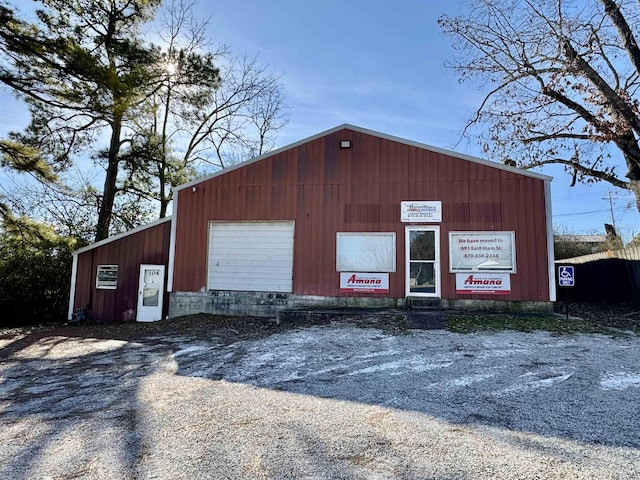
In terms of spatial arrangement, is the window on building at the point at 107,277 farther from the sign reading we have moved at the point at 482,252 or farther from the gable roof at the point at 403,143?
the sign reading we have moved at the point at 482,252

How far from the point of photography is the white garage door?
1005 cm

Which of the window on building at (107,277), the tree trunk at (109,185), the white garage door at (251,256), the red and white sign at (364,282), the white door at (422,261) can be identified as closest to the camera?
the white door at (422,261)

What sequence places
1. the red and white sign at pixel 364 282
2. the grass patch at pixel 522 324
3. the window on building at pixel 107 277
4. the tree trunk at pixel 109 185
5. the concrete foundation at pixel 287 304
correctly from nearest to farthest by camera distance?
the grass patch at pixel 522 324
the concrete foundation at pixel 287 304
the red and white sign at pixel 364 282
the window on building at pixel 107 277
the tree trunk at pixel 109 185

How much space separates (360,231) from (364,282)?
129 centimetres

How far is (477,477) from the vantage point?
2.24 metres

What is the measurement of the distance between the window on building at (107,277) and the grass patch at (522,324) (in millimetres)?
9787

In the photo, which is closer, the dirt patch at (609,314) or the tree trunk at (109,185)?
the dirt patch at (609,314)

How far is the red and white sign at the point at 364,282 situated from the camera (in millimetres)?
9352

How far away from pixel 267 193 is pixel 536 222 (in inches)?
264

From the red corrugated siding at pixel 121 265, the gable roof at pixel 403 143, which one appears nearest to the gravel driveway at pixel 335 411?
the gable roof at pixel 403 143

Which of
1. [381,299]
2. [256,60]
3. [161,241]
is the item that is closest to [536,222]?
[381,299]

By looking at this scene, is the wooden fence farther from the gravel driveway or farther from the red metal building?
the gravel driveway

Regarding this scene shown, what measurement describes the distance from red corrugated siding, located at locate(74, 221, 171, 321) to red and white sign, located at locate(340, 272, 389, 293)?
548cm

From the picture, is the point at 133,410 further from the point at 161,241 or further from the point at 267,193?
the point at 161,241
